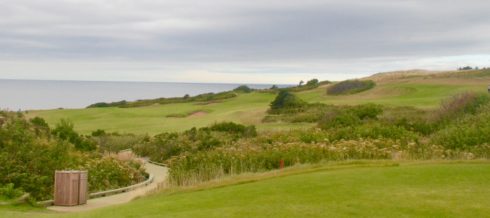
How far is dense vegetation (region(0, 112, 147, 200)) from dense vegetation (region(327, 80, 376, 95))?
62.0 metres

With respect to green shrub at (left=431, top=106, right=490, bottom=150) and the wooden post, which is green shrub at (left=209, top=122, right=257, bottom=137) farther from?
the wooden post

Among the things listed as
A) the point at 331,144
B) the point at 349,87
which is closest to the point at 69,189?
the point at 331,144

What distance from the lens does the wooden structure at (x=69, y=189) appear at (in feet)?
52.4

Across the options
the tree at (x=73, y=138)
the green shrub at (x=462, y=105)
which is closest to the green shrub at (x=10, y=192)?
the tree at (x=73, y=138)

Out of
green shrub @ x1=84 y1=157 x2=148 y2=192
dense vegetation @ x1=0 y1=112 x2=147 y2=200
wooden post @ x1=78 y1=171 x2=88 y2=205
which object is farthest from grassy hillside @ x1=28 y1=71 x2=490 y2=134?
wooden post @ x1=78 y1=171 x2=88 y2=205

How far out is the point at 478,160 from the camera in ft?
54.7

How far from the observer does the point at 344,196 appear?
1229 centimetres

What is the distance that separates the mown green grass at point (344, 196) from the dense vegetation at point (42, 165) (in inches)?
146

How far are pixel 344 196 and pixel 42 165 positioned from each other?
9693 mm

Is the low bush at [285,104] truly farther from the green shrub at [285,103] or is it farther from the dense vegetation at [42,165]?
the dense vegetation at [42,165]

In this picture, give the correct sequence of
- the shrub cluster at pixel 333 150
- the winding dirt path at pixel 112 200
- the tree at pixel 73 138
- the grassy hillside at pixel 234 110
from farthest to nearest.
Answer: the grassy hillside at pixel 234 110, the tree at pixel 73 138, the shrub cluster at pixel 333 150, the winding dirt path at pixel 112 200

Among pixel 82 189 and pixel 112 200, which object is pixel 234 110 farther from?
pixel 82 189

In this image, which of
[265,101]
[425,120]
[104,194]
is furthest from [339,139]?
[265,101]

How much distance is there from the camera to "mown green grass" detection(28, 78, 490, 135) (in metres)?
50.5
